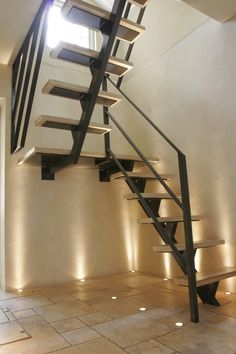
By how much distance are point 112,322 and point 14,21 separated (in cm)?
276

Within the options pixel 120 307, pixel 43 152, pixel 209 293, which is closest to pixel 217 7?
pixel 43 152

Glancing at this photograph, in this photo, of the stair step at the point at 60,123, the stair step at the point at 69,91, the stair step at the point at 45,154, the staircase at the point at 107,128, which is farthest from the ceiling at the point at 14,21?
the stair step at the point at 45,154

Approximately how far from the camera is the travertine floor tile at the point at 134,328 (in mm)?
1804

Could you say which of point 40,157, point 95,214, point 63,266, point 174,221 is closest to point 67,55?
point 40,157

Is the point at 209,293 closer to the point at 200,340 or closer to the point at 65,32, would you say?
the point at 200,340

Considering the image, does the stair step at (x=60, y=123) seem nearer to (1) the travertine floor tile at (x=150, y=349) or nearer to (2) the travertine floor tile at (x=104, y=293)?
(2) the travertine floor tile at (x=104, y=293)

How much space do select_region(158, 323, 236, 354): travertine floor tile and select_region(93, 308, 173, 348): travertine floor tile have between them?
0.10 m

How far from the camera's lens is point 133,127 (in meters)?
4.05

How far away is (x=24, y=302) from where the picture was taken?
267 centimetres

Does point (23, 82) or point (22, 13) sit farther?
point (23, 82)

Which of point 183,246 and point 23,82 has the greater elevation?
point 23,82

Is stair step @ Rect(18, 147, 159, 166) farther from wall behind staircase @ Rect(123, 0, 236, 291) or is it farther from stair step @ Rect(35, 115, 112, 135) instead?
wall behind staircase @ Rect(123, 0, 236, 291)

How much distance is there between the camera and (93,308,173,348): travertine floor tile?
1.80 metres

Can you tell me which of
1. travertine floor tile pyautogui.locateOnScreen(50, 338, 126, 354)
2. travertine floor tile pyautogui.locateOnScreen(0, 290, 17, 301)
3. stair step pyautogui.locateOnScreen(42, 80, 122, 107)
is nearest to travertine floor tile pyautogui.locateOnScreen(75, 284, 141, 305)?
travertine floor tile pyautogui.locateOnScreen(0, 290, 17, 301)
